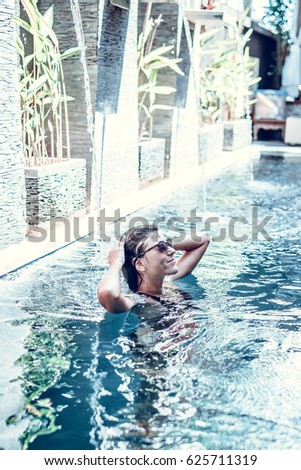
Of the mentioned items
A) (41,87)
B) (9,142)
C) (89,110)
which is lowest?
(9,142)

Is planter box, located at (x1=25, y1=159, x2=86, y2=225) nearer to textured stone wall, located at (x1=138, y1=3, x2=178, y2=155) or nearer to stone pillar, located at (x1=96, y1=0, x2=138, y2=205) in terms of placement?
stone pillar, located at (x1=96, y1=0, x2=138, y2=205)

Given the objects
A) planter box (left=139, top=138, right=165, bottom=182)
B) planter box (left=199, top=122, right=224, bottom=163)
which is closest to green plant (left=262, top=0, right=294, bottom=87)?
planter box (left=199, top=122, right=224, bottom=163)

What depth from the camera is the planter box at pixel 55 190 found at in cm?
568

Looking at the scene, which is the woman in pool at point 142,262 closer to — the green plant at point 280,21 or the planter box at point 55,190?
the planter box at point 55,190

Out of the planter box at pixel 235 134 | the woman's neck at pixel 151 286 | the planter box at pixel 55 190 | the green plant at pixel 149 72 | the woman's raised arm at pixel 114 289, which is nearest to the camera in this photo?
the woman's raised arm at pixel 114 289

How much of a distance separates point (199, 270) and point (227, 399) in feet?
7.26

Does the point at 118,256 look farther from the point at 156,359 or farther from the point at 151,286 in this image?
the point at 156,359

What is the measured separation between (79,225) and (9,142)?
1347 mm

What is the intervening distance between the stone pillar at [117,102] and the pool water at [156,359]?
216 centimetres

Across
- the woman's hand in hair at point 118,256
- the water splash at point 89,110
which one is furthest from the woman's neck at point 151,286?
the water splash at point 89,110

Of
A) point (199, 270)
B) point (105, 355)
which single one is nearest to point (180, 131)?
point (199, 270)

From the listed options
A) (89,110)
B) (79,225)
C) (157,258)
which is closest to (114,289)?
(157,258)

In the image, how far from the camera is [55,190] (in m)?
5.97

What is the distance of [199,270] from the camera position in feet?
16.3
